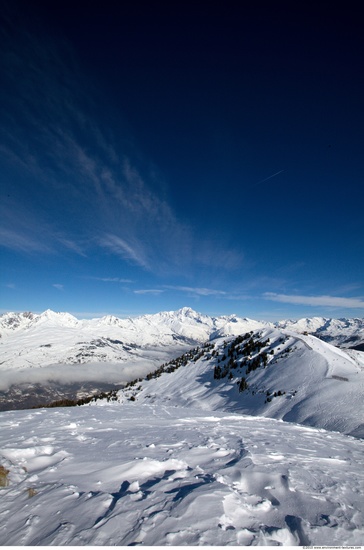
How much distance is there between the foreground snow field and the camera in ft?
12.3

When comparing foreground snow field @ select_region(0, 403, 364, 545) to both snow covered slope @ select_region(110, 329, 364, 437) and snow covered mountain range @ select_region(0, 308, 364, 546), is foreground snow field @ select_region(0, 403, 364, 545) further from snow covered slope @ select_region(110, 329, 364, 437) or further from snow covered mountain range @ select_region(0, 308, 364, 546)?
snow covered slope @ select_region(110, 329, 364, 437)

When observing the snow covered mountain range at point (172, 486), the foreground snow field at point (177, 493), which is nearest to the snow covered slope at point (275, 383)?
the snow covered mountain range at point (172, 486)

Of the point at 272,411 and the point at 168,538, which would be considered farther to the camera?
the point at 272,411

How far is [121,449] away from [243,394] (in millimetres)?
32121

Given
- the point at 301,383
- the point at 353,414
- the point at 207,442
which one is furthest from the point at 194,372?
the point at 207,442

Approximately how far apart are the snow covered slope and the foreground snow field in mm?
12206

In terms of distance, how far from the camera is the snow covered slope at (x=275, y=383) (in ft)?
68.3

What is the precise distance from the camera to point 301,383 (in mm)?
29438

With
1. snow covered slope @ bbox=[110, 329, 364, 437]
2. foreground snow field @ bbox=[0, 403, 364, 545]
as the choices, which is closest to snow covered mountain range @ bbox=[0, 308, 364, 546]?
foreground snow field @ bbox=[0, 403, 364, 545]

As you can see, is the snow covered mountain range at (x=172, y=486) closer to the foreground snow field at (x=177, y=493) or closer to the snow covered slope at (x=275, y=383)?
the foreground snow field at (x=177, y=493)

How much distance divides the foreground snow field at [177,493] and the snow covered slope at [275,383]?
1221 centimetres

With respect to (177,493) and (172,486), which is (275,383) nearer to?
(172,486)

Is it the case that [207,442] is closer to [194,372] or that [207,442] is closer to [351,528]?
[351,528]

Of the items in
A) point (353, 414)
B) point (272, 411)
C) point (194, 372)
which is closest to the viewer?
point (353, 414)
